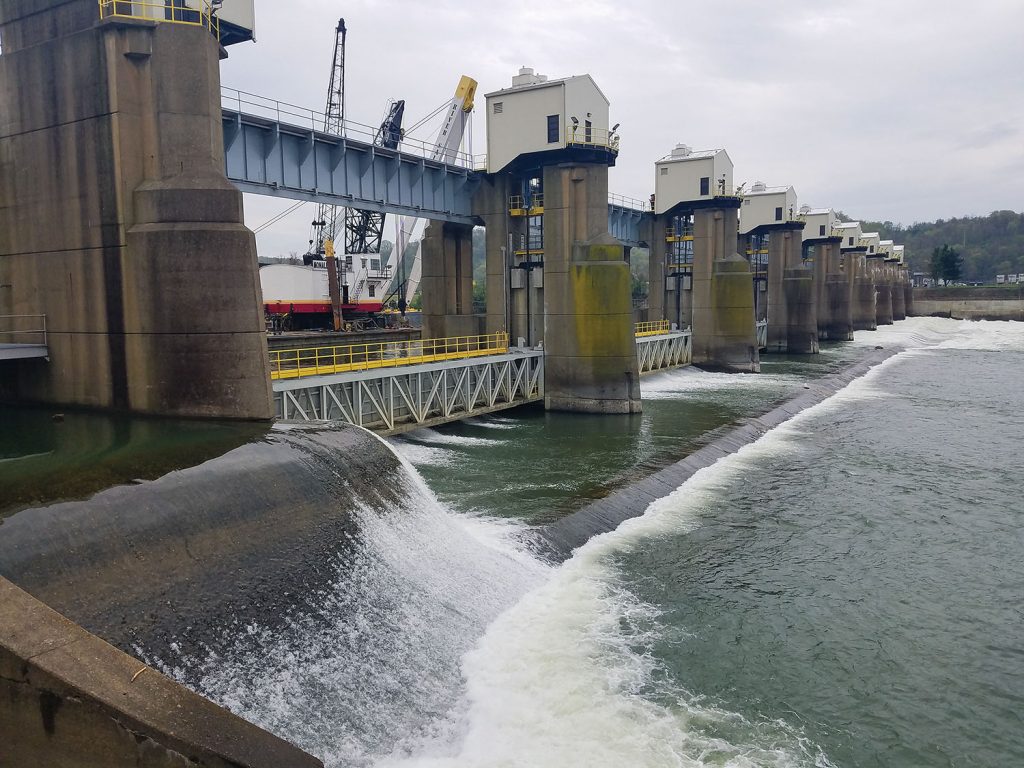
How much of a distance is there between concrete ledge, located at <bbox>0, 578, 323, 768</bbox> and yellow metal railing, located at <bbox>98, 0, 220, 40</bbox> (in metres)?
14.8

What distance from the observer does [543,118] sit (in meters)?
34.1

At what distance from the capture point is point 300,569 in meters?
11.7

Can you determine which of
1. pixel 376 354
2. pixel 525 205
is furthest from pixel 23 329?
pixel 525 205

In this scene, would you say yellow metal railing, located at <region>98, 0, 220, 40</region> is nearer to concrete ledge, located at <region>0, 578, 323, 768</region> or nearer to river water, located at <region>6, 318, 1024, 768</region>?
river water, located at <region>6, 318, 1024, 768</region>

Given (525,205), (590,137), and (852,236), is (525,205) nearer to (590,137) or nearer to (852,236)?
(590,137)

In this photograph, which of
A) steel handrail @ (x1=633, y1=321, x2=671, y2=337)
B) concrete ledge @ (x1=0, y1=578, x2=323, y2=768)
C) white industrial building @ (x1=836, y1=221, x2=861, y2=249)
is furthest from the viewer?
white industrial building @ (x1=836, y1=221, x2=861, y2=249)

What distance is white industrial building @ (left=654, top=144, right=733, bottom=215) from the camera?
52.9 m

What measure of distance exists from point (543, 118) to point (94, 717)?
1233 inches

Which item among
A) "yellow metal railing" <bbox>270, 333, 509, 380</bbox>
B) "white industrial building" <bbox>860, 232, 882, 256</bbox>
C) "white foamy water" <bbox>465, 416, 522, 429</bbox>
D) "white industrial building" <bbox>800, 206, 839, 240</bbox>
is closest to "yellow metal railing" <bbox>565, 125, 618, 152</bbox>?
"yellow metal railing" <bbox>270, 333, 509, 380</bbox>

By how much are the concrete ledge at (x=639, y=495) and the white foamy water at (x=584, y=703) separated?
0.91 meters

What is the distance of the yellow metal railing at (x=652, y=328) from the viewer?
160 ft

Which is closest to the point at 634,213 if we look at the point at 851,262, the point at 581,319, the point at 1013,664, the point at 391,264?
the point at 391,264

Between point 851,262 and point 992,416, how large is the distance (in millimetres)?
69730

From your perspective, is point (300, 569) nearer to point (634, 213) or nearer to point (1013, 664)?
point (1013, 664)
